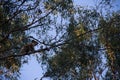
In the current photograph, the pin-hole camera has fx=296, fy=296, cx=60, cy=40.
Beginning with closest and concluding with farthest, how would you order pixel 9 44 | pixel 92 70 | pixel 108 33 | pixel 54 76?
pixel 9 44 → pixel 108 33 → pixel 54 76 → pixel 92 70

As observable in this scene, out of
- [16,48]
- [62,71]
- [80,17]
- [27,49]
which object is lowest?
[27,49]

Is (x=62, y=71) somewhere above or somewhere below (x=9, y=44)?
above

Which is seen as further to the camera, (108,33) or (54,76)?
(54,76)

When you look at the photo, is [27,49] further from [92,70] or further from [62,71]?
[92,70]

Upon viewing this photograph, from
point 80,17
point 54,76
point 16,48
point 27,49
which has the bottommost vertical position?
point 27,49

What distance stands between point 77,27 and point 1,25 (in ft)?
15.9

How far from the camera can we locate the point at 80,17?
14.7 metres

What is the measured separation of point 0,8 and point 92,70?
29.5ft

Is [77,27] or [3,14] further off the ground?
[77,27]

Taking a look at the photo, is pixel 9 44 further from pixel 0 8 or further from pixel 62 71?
pixel 62 71

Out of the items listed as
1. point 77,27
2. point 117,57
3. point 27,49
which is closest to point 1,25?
point 27,49

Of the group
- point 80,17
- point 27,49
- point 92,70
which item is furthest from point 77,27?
point 27,49

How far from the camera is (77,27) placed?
1405cm

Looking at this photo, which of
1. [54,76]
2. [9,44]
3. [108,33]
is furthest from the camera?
[54,76]
